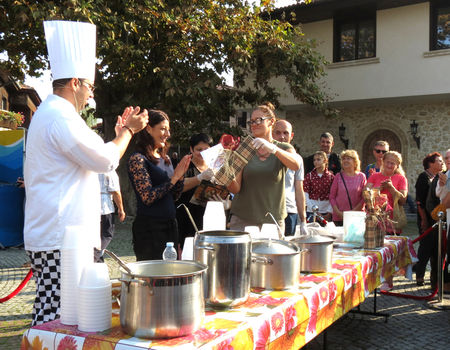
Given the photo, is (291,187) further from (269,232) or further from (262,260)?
(262,260)

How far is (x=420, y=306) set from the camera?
483cm

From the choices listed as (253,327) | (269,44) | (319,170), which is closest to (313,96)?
(269,44)

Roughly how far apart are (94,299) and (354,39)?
14.2m

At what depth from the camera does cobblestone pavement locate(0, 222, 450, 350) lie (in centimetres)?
372

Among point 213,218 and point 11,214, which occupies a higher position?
point 213,218

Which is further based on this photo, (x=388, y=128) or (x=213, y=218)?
(x=388, y=128)

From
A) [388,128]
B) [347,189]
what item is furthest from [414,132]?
[347,189]

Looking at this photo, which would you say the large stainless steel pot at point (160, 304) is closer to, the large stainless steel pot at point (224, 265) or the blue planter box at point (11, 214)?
the large stainless steel pot at point (224, 265)

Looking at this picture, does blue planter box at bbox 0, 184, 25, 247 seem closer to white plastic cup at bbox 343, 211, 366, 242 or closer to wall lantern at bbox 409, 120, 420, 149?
white plastic cup at bbox 343, 211, 366, 242

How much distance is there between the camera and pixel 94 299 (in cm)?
142

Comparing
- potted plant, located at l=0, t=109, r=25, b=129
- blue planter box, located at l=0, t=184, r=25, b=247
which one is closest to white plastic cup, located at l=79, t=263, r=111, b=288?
blue planter box, located at l=0, t=184, r=25, b=247

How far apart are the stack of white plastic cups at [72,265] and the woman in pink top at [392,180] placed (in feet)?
14.2

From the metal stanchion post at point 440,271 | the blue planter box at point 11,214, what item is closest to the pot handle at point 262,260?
the metal stanchion post at point 440,271

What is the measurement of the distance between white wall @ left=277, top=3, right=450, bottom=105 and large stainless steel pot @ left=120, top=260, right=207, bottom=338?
41.8 ft
